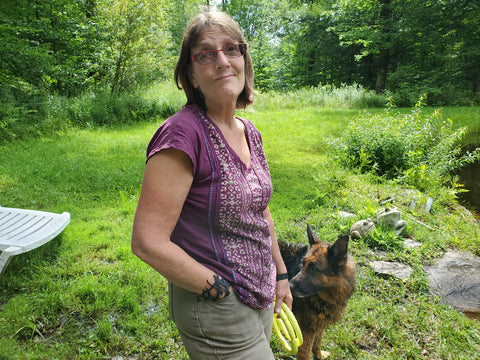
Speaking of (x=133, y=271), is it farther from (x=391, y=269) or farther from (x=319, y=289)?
(x=391, y=269)

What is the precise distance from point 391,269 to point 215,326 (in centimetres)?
278

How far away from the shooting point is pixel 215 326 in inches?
43.3

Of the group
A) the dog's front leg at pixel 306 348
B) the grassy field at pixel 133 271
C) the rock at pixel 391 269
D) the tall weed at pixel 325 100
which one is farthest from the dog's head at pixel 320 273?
the tall weed at pixel 325 100

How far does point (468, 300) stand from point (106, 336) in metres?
3.25

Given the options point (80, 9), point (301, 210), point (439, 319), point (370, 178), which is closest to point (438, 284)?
point (439, 319)

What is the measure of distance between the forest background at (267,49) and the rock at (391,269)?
2.87 metres

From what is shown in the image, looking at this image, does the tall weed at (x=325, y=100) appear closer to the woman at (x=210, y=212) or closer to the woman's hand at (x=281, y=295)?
the woman's hand at (x=281, y=295)

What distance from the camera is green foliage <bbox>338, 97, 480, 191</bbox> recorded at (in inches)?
214

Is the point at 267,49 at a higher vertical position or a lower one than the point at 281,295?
higher

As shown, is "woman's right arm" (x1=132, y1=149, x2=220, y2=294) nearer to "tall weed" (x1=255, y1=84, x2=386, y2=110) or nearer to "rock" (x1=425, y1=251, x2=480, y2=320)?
"rock" (x1=425, y1=251, x2=480, y2=320)

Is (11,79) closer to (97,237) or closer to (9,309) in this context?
(97,237)

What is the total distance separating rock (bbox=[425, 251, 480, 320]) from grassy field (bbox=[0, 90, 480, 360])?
12 centimetres

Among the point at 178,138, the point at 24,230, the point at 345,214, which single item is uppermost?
the point at 178,138

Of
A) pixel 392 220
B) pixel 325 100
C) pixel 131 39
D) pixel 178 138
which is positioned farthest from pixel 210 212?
pixel 325 100
